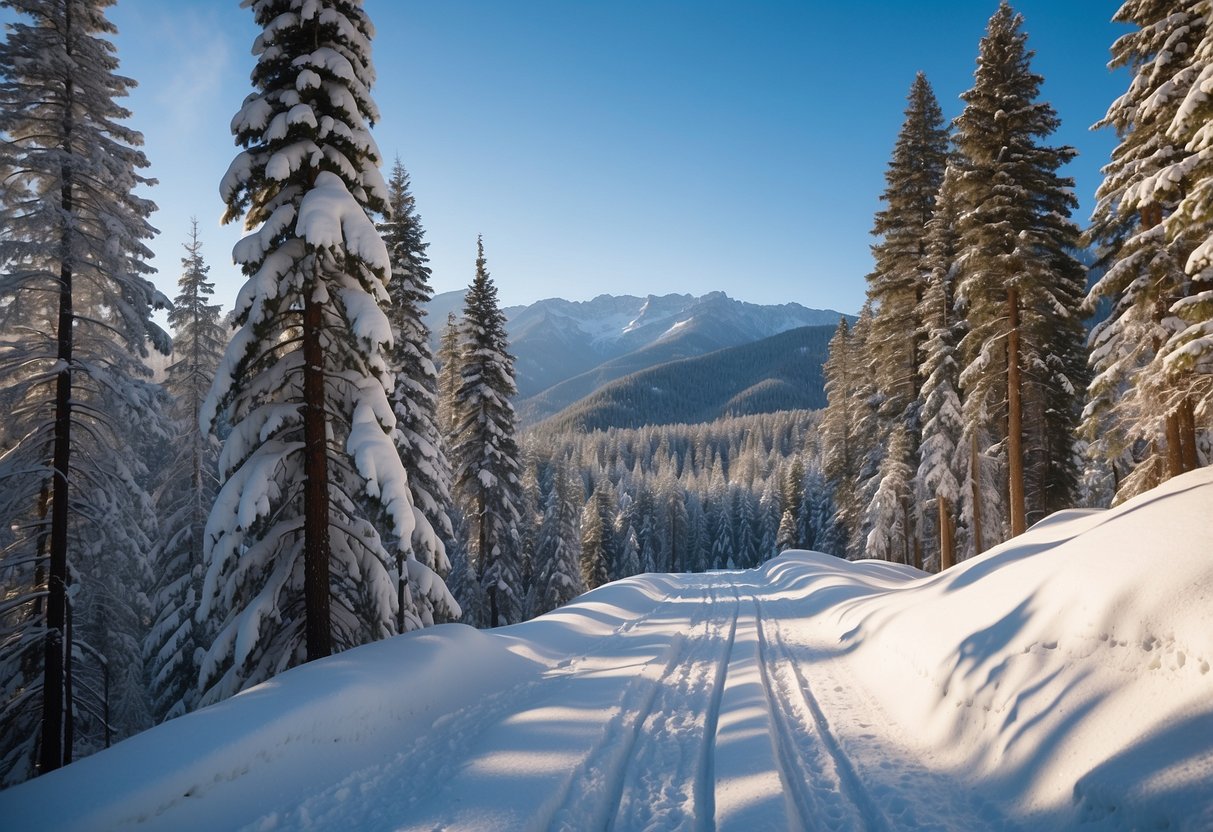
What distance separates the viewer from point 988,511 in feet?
80.8

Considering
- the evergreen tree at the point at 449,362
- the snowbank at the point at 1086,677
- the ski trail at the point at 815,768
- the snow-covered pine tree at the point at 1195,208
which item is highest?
the evergreen tree at the point at 449,362

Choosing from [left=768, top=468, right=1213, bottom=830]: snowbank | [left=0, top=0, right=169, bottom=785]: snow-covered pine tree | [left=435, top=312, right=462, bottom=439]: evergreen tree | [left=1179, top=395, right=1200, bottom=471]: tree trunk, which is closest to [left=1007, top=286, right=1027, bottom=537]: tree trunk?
[left=1179, top=395, right=1200, bottom=471]: tree trunk

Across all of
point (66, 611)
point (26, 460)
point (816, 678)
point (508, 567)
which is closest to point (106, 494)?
point (26, 460)

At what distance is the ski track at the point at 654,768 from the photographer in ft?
17.5

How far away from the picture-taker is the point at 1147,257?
14.2 metres

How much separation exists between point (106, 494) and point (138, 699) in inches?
377

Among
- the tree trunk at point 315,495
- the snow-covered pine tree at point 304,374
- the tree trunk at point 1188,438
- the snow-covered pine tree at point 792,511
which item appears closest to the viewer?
the snow-covered pine tree at point 304,374

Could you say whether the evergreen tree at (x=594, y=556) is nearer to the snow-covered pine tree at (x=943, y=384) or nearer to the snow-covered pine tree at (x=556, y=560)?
the snow-covered pine tree at (x=556, y=560)

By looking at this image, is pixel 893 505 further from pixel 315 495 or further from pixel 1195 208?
pixel 315 495

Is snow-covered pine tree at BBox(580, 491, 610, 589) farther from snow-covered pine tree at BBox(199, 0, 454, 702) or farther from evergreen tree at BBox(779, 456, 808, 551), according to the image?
snow-covered pine tree at BBox(199, 0, 454, 702)

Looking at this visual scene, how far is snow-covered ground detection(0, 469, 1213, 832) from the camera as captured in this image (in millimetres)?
4945

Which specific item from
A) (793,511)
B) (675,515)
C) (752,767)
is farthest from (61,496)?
(675,515)

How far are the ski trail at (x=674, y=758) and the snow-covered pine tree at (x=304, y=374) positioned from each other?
15.4 ft

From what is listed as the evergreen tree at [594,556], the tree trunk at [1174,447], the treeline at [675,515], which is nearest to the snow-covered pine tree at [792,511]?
the treeline at [675,515]
